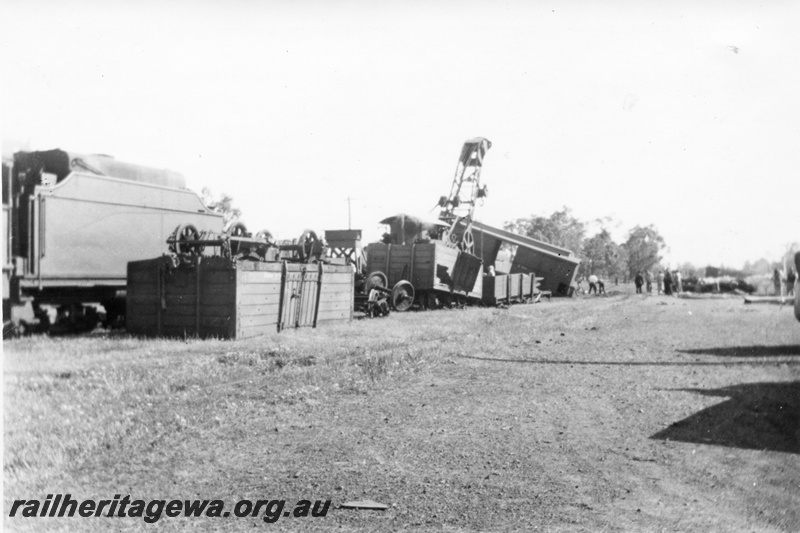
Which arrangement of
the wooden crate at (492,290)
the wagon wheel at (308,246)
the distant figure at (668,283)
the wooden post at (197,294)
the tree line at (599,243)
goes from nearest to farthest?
1. the wooden post at (197,294)
2. the wagon wheel at (308,246)
3. the wooden crate at (492,290)
4. the distant figure at (668,283)
5. the tree line at (599,243)

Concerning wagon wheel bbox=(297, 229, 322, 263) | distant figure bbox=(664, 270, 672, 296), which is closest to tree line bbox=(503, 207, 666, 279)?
distant figure bbox=(664, 270, 672, 296)

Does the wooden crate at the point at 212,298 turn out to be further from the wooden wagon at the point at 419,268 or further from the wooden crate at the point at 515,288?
the wooden crate at the point at 515,288

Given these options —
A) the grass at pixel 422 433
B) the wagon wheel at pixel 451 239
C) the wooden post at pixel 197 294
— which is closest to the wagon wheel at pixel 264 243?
the wooden post at pixel 197 294

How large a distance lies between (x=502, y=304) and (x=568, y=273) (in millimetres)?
7503

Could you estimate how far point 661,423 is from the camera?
501 cm

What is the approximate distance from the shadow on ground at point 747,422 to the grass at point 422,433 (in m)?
0.03

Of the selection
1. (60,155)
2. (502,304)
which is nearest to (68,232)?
(60,155)

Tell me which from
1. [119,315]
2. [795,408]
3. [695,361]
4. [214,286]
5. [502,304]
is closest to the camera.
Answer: [795,408]

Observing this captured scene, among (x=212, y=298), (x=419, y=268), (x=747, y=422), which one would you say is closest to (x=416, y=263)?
(x=419, y=268)

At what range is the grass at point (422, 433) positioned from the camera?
3.35 m

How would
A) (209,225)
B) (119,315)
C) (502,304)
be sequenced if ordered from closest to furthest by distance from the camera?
(119,315)
(209,225)
(502,304)

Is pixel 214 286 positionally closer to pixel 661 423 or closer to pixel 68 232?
pixel 68 232

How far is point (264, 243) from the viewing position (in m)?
12.0

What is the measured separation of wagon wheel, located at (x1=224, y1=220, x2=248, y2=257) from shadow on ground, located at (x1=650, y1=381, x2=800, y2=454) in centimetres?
840
